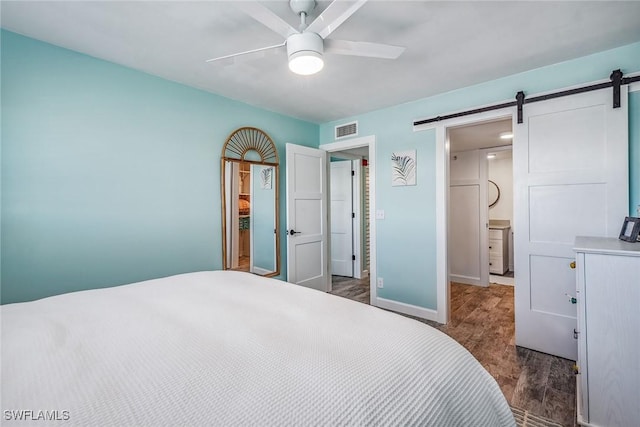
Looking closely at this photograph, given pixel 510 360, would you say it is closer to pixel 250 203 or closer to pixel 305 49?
pixel 305 49

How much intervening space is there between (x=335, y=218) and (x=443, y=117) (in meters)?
2.57

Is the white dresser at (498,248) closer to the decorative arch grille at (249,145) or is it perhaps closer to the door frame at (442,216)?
the door frame at (442,216)

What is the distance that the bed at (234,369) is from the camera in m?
0.65

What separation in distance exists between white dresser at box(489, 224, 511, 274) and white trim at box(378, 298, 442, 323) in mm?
2445

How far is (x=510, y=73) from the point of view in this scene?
2445 mm

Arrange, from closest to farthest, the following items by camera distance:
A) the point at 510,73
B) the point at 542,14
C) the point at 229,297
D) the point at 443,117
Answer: the point at 229,297 < the point at 542,14 < the point at 510,73 < the point at 443,117

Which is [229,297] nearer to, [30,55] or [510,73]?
[30,55]

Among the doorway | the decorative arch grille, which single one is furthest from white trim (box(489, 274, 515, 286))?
the decorative arch grille

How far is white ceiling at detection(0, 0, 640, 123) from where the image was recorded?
1621 millimetres

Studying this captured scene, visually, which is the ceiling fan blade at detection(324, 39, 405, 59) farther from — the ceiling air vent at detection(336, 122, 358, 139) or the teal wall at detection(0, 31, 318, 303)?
the ceiling air vent at detection(336, 122, 358, 139)

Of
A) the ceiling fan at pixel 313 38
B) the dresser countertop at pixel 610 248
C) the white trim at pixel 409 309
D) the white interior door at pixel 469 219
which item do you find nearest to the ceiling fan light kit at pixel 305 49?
the ceiling fan at pixel 313 38

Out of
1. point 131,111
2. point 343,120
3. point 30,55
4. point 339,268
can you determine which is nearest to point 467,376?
point 131,111

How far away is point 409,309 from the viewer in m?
3.22

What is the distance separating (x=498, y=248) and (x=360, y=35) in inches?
170
